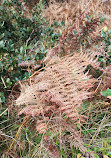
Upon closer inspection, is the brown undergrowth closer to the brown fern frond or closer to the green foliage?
the brown fern frond

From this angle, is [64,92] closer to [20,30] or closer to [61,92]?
[61,92]

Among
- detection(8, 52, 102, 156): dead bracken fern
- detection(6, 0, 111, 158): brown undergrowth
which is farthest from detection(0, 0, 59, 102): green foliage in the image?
detection(8, 52, 102, 156): dead bracken fern

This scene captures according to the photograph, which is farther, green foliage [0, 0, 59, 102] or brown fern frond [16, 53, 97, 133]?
green foliage [0, 0, 59, 102]

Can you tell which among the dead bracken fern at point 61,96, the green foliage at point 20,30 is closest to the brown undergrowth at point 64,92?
the dead bracken fern at point 61,96

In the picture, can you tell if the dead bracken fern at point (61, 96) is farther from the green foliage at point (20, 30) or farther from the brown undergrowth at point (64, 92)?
the green foliage at point (20, 30)

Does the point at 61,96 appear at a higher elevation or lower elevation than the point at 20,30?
lower

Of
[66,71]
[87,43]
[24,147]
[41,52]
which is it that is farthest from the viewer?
[87,43]

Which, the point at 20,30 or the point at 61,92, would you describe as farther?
the point at 20,30

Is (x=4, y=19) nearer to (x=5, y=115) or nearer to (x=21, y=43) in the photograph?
(x=21, y=43)

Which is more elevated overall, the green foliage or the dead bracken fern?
the green foliage

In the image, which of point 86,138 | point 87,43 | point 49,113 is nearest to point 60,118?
point 49,113

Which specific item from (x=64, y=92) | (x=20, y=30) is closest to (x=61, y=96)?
(x=64, y=92)
